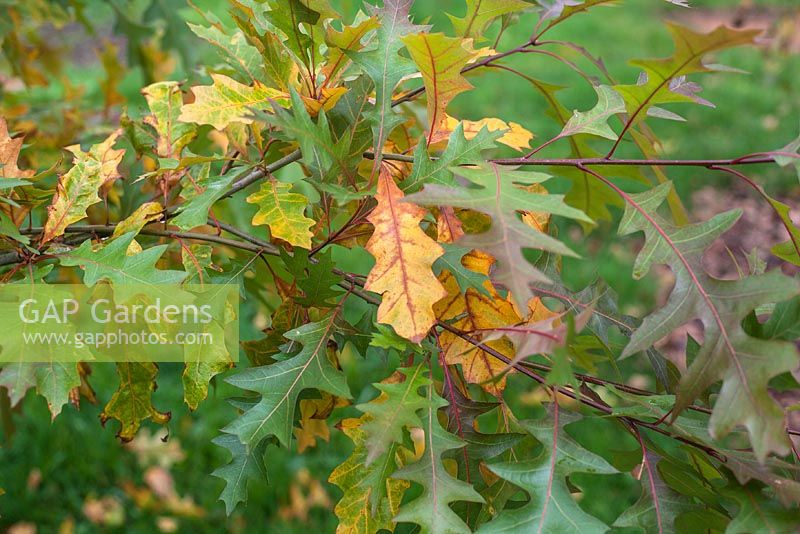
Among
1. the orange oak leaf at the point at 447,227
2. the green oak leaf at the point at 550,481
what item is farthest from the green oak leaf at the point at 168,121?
the green oak leaf at the point at 550,481

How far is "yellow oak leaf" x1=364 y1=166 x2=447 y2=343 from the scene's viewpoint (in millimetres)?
831

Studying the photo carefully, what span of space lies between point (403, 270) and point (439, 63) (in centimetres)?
26

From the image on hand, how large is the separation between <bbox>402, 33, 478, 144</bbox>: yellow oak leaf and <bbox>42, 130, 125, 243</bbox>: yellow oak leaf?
0.44 m

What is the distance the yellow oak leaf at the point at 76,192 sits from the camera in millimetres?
986

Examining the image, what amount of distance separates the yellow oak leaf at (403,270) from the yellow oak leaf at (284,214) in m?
0.10

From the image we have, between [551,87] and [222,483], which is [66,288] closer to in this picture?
[551,87]

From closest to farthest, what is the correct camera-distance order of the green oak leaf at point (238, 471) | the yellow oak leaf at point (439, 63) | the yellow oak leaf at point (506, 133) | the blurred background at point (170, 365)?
the yellow oak leaf at point (439, 63), the green oak leaf at point (238, 471), the yellow oak leaf at point (506, 133), the blurred background at point (170, 365)

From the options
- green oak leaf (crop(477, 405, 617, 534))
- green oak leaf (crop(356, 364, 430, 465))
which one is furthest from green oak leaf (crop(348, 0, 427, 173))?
green oak leaf (crop(477, 405, 617, 534))

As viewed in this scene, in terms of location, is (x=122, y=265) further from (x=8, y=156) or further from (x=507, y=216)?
(x=507, y=216)

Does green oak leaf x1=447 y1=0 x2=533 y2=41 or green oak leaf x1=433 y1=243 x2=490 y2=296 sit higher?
green oak leaf x1=447 y1=0 x2=533 y2=41

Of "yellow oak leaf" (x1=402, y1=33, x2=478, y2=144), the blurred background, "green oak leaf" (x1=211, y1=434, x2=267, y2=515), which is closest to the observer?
"yellow oak leaf" (x1=402, y1=33, x2=478, y2=144)

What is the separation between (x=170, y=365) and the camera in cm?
321

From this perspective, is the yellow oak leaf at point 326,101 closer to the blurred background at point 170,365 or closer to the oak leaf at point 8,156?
the blurred background at point 170,365

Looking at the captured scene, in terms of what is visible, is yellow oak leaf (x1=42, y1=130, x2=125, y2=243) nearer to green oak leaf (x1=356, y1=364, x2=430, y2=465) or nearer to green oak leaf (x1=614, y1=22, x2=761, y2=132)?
green oak leaf (x1=356, y1=364, x2=430, y2=465)
